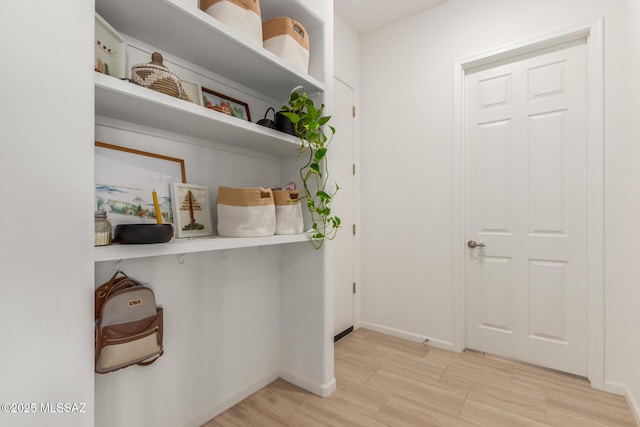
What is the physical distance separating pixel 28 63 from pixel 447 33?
2.64 m

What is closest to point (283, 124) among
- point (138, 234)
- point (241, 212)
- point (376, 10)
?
point (241, 212)

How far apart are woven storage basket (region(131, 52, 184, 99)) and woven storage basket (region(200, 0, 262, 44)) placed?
A: 0.37 meters

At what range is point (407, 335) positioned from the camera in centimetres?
259

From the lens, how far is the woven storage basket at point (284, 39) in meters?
1.51

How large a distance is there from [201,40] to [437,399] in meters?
2.25

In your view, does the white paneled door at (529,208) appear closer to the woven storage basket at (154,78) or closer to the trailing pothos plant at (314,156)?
the trailing pothos plant at (314,156)

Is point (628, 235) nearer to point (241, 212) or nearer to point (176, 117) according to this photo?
point (241, 212)

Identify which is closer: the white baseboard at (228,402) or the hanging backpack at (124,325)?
the hanging backpack at (124,325)

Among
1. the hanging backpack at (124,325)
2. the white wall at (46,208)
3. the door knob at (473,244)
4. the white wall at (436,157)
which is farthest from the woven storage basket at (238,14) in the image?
the door knob at (473,244)

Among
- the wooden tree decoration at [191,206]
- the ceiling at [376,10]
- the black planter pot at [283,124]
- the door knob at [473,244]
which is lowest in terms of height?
the door knob at [473,244]

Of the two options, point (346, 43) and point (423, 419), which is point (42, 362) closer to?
point (423, 419)

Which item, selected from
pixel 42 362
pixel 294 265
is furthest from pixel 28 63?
pixel 294 265

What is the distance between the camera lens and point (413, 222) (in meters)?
2.57

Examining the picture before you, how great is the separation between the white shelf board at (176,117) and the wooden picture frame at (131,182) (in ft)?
0.48
